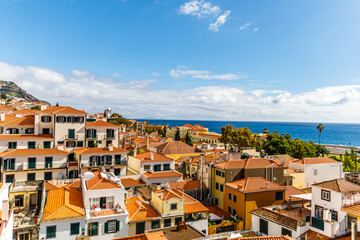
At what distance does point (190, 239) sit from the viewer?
810 inches

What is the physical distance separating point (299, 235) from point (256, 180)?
38.7ft

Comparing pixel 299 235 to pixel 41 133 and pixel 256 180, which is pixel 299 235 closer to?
pixel 256 180

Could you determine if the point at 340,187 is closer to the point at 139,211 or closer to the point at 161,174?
the point at 139,211

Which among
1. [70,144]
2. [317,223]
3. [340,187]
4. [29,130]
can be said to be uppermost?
[29,130]

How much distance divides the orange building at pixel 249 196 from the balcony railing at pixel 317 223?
8715mm

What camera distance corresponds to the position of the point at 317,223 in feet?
74.1

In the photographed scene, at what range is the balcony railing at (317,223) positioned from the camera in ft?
72.6

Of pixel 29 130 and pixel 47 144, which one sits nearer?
pixel 47 144

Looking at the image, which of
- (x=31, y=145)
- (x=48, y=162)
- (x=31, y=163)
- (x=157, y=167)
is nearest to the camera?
(x=31, y=163)

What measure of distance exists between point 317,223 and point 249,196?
9370 millimetres

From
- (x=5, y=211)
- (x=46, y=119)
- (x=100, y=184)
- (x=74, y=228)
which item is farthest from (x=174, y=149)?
(x=5, y=211)

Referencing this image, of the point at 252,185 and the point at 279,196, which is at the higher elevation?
the point at 252,185

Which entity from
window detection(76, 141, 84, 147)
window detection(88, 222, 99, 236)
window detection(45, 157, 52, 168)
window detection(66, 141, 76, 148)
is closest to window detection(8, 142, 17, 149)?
window detection(45, 157, 52, 168)

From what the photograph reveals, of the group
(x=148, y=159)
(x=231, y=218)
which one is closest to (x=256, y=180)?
(x=231, y=218)
